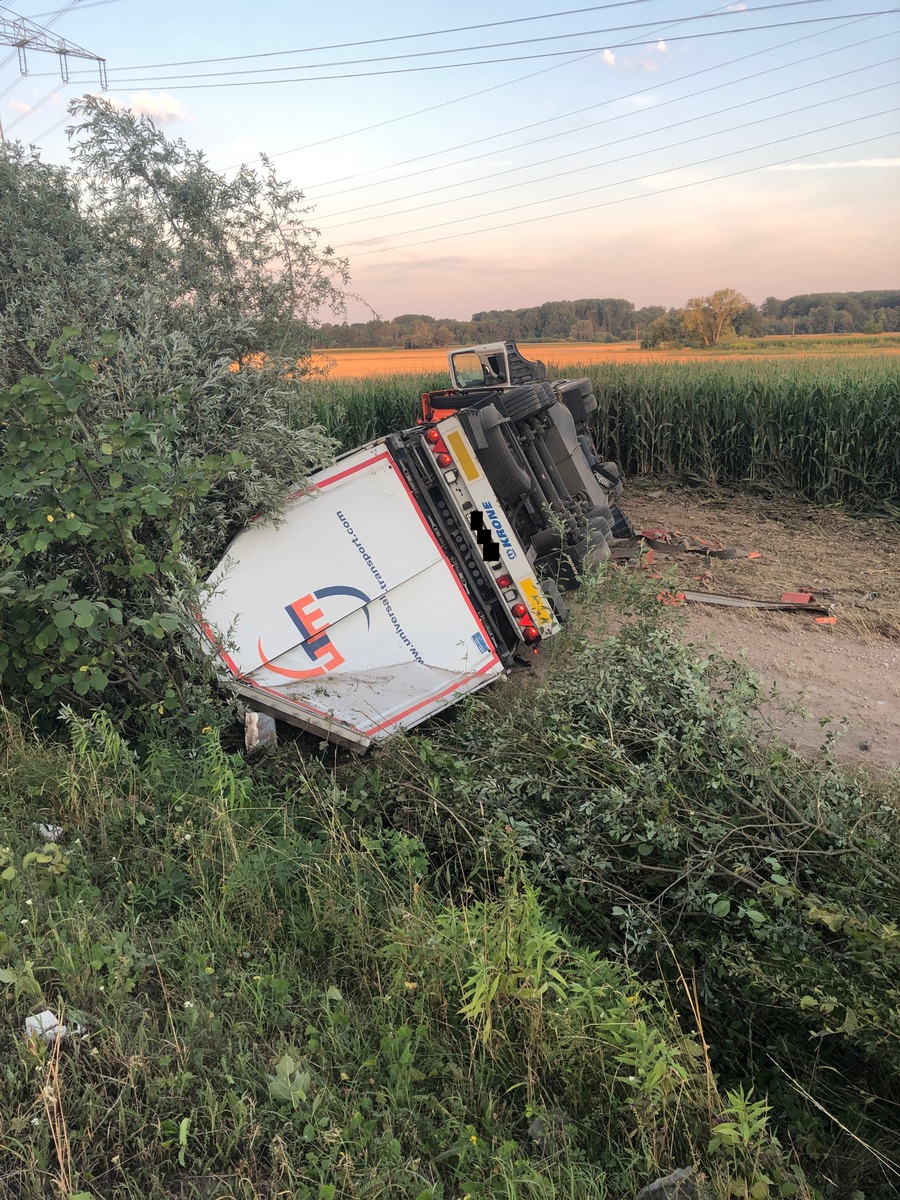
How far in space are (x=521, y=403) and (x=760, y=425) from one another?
631 centimetres

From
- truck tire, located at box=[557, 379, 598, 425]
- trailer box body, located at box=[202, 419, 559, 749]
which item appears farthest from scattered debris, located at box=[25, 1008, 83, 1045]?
truck tire, located at box=[557, 379, 598, 425]

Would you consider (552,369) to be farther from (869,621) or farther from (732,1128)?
(732,1128)

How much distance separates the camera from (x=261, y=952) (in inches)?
108

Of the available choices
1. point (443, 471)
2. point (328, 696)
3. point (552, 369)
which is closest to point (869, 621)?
point (443, 471)

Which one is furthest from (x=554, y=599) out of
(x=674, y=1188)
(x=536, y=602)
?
(x=674, y=1188)

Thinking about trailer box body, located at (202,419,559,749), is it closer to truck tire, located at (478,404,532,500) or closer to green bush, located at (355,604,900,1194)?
truck tire, located at (478,404,532,500)

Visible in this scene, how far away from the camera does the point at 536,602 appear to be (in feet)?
19.2

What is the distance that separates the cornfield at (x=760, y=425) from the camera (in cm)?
1109

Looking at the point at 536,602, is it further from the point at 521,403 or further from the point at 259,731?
the point at 259,731

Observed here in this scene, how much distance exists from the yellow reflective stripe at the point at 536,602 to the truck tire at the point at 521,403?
1.81 meters

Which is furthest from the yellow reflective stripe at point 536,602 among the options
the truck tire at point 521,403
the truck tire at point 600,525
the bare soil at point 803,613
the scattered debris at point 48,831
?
the scattered debris at point 48,831

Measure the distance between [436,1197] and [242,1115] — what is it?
1.74 feet

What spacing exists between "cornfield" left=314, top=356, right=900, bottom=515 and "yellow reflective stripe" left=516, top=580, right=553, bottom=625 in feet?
17.2

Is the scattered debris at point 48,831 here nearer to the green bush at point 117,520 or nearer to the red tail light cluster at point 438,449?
the green bush at point 117,520
